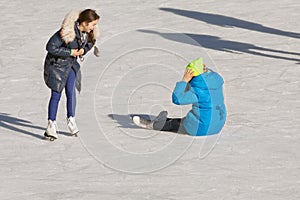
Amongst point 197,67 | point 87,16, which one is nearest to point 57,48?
point 87,16

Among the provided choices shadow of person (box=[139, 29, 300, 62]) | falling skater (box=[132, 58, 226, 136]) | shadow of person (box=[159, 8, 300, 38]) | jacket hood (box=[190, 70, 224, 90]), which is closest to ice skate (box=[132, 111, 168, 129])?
falling skater (box=[132, 58, 226, 136])

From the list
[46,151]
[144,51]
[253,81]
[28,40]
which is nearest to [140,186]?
[46,151]

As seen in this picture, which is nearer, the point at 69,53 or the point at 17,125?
the point at 69,53

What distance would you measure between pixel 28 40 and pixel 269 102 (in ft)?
17.5

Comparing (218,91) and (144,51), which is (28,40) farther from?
(218,91)

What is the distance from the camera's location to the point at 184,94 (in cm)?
878

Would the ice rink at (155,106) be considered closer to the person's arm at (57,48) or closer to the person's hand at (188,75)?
the person's hand at (188,75)

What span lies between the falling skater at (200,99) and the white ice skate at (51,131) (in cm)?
129

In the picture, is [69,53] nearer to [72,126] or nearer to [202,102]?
[72,126]

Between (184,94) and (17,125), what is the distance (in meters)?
2.06

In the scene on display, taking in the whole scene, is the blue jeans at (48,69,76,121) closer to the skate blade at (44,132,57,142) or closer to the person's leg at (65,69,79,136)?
the person's leg at (65,69,79,136)

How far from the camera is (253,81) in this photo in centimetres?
1103

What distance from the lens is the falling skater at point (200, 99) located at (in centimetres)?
880

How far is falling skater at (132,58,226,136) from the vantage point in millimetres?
8805
